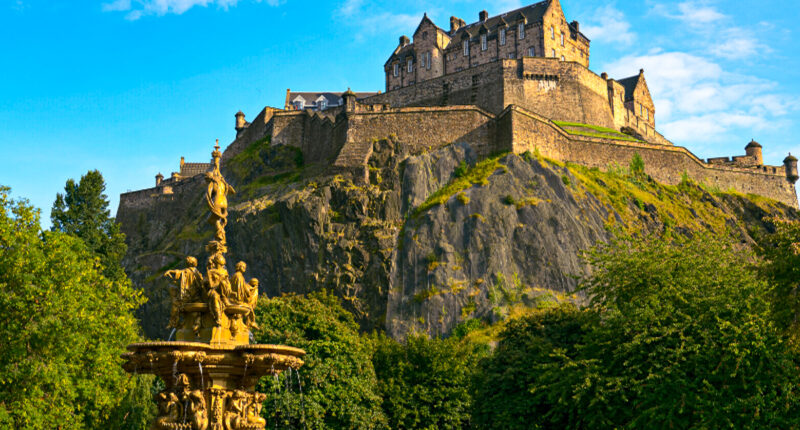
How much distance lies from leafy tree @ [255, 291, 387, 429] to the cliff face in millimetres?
10836

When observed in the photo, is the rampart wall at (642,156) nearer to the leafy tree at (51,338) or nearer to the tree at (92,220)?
the tree at (92,220)

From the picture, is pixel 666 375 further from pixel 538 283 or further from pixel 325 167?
pixel 325 167

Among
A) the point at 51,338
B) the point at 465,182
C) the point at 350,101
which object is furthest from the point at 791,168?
the point at 51,338

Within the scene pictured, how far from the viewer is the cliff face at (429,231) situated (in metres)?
50.5

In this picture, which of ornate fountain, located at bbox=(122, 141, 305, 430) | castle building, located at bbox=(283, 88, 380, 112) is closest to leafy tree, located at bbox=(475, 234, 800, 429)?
ornate fountain, located at bbox=(122, 141, 305, 430)

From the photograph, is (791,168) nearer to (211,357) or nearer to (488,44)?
(488,44)

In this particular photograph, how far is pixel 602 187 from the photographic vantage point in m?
60.8

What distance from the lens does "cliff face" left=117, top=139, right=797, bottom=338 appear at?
50.5m

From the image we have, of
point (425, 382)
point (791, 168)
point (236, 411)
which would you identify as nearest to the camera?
point (236, 411)

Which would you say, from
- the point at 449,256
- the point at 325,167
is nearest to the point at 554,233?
the point at 449,256

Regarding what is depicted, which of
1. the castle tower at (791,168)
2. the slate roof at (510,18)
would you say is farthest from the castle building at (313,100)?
the castle tower at (791,168)

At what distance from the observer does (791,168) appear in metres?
78.1

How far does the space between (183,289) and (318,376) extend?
20724 millimetres

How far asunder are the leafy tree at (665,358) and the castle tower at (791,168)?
182 ft
